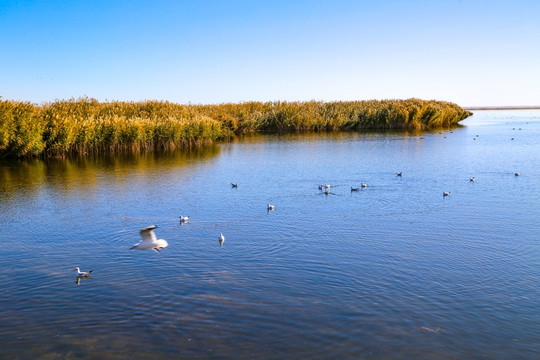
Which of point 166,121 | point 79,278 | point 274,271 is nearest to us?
point 79,278

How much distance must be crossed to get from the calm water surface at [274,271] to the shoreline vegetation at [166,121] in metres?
10.5

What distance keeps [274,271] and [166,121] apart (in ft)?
113

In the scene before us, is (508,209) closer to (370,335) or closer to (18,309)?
(370,335)

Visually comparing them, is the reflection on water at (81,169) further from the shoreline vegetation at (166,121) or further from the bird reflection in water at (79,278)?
the bird reflection in water at (79,278)

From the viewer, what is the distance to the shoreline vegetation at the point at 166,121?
3312 cm

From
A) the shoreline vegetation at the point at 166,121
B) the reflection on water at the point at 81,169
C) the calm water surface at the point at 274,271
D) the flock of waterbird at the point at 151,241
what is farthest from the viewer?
the shoreline vegetation at the point at 166,121

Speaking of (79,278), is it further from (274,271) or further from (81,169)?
(81,169)

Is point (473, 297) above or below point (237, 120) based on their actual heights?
A: below

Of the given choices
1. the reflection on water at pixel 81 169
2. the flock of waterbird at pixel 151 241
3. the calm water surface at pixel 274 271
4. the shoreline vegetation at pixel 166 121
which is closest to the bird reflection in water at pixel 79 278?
the flock of waterbird at pixel 151 241

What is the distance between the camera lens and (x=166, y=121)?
1708 inches

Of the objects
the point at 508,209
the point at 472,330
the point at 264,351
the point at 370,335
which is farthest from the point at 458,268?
the point at 508,209

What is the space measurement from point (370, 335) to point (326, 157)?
94.5ft

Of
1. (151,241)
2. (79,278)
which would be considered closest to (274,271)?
(151,241)

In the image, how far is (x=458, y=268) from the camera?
1149cm
